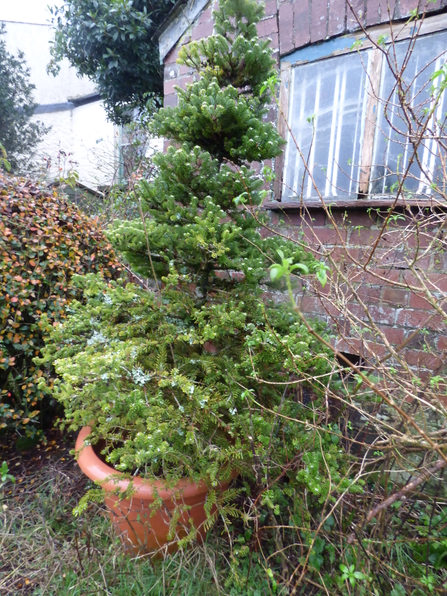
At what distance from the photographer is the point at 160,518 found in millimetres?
1654

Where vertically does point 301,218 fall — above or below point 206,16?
below

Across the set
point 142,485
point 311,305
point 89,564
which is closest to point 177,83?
point 311,305

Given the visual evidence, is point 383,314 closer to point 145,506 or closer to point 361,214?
point 361,214

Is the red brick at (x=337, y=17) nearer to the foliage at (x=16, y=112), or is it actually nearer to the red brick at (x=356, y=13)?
the red brick at (x=356, y=13)

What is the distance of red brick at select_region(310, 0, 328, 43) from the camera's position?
7.67 ft

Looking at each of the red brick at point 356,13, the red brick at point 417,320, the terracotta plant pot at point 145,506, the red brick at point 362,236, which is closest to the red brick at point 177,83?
the red brick at point 356,13

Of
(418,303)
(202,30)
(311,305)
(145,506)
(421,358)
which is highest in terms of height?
(202,30)

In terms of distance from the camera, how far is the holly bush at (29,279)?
2.33 meters

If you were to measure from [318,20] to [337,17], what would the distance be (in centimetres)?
13

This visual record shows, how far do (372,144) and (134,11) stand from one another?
3376 millimetres

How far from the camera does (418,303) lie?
2.19 m

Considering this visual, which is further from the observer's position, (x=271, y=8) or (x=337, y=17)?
(x=271, y=8)

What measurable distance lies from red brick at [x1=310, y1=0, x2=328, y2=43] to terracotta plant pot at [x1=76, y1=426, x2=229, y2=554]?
2.73 m

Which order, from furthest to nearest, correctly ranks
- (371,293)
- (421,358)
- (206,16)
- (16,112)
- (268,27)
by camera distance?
(16,112), (206,16), (268,27), (371,293), (421,358)
